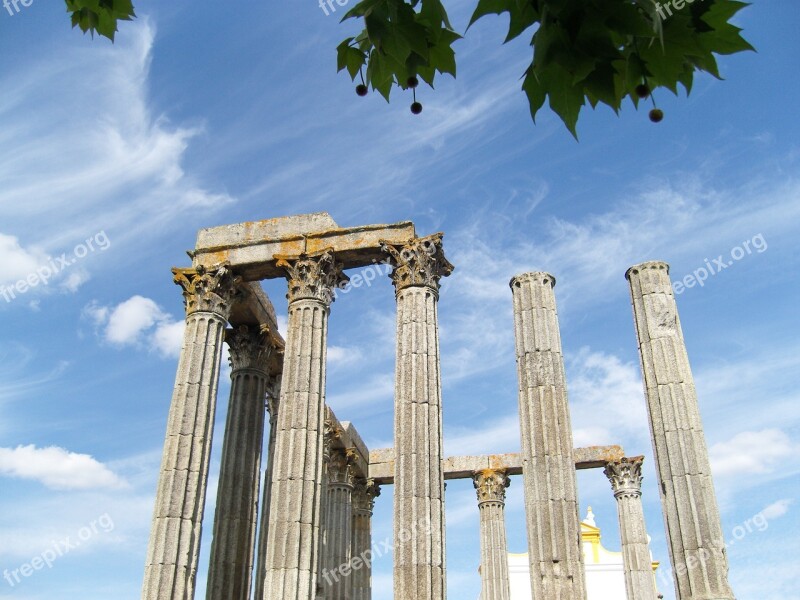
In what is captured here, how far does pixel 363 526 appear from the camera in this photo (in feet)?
119

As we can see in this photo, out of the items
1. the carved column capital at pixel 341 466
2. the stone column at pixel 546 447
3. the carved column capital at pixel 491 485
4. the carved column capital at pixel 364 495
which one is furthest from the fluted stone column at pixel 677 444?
the carved column capital at pixel 364 495

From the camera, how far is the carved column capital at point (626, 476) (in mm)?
32594

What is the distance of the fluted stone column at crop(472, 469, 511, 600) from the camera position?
104 feet

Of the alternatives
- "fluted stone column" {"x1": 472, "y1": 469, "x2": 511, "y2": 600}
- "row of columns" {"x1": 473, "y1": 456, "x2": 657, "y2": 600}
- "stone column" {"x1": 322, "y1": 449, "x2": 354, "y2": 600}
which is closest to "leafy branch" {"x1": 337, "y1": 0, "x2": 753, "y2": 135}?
"row of columns" {"x1": 473, "y1": 456, "x2": 657, "y2": 600}

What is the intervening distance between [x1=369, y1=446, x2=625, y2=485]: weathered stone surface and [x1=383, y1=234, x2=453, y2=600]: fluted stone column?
44.2 feet

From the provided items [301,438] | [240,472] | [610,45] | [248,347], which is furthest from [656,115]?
[248,347]

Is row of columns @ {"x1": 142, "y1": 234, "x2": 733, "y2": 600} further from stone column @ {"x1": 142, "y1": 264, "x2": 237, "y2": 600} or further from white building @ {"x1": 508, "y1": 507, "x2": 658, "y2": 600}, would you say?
white building @ {"x1": 508, "y1": 507, "x2": 658, "y2": 600}

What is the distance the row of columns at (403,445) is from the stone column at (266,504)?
0.08 metres

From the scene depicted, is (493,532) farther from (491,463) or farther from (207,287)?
(207,287)

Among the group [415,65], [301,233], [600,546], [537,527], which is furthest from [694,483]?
[600,546]

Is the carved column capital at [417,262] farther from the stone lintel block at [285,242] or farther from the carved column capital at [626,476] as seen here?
the carved column capital at [626,476]

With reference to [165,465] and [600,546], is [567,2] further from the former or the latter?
[600,546]

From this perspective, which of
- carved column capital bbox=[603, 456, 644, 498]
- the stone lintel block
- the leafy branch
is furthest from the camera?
carved column capital bbox=[603, 456, 644, 498]

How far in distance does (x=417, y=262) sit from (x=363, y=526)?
18.7m
